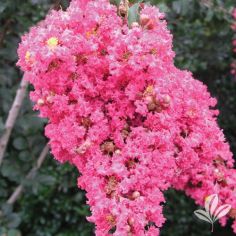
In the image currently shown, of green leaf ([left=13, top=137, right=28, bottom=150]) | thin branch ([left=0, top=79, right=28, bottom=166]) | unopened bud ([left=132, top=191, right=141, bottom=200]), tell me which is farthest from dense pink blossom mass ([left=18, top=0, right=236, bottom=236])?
green leaf ([left=13, top=137, right=28, bottom=150])

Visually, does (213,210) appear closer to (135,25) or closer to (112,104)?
(112,104)

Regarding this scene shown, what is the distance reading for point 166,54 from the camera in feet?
3.58

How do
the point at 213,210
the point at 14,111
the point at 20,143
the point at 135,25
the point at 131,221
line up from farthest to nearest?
1. the point at 20,143
2. the point at 14,111
3. the point at 213,210
4. the point at 135,25
5. the point at 131,221

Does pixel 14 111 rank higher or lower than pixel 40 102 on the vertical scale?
lower

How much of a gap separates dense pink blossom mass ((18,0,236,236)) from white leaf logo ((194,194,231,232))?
127 millimetres

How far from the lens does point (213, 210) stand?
3.91 feet

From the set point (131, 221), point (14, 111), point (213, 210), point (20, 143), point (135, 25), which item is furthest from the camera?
point (20, 143)

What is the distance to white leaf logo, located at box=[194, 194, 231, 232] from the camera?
113cm

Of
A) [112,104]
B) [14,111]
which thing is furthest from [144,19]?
[14,111]

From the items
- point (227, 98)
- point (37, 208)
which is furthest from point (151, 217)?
point (227, 98)

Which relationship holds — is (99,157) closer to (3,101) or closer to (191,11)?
(3,101)

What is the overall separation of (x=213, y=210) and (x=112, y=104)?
380 mm

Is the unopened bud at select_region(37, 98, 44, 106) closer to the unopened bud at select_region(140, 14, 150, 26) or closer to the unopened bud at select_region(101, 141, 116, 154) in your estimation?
the unopened bud at select_region(101, 141, 116, 154)

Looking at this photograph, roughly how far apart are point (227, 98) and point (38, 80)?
2353 mm
